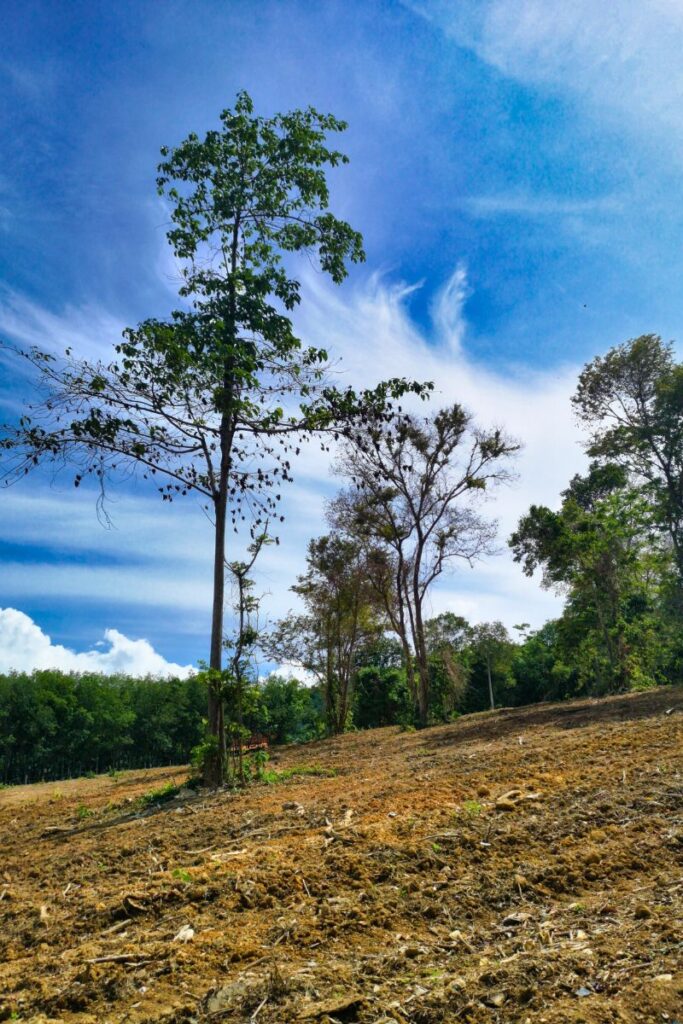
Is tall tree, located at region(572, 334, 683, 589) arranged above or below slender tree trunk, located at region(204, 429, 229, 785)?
above

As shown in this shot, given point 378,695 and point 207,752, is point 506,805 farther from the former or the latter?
point 378,695

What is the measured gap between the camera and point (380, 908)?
3.52 m

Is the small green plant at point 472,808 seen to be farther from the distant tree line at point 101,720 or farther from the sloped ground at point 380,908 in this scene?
the distant tree line at point 101,720

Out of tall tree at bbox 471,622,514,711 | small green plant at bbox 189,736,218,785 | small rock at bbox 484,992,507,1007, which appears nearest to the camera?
small rock at bbox 484,992,507,1007

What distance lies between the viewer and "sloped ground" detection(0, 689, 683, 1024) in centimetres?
254

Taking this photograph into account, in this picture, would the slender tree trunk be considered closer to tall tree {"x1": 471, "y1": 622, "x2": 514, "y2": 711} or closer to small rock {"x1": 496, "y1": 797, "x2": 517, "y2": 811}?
small rock {"x1": 496, "y1": 797, "x2": 517, "y2": 811}

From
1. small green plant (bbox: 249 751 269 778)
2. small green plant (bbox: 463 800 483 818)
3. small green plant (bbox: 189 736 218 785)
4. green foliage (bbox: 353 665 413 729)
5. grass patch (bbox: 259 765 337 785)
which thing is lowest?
small green plant (bbox: 463 800 483 818)

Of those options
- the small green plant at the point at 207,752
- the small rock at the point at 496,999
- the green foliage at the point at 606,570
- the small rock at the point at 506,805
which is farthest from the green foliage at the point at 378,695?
the small rock at the point at 496,999

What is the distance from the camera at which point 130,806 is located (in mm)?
8766

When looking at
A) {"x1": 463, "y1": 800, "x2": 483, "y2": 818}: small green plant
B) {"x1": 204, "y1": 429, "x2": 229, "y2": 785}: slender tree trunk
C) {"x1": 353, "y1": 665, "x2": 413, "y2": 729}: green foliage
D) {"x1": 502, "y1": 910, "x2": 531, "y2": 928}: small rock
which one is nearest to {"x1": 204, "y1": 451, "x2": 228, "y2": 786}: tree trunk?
{"x1": 204, "y1": 429, "x2": 229, "y2": 785}: slender tree trunk

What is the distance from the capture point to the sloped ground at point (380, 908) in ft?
8.34

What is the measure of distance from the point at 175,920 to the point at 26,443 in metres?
7.94

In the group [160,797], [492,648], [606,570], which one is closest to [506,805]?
[160,797]

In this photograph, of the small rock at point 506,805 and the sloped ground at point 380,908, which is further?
the small rock at point 506,805
